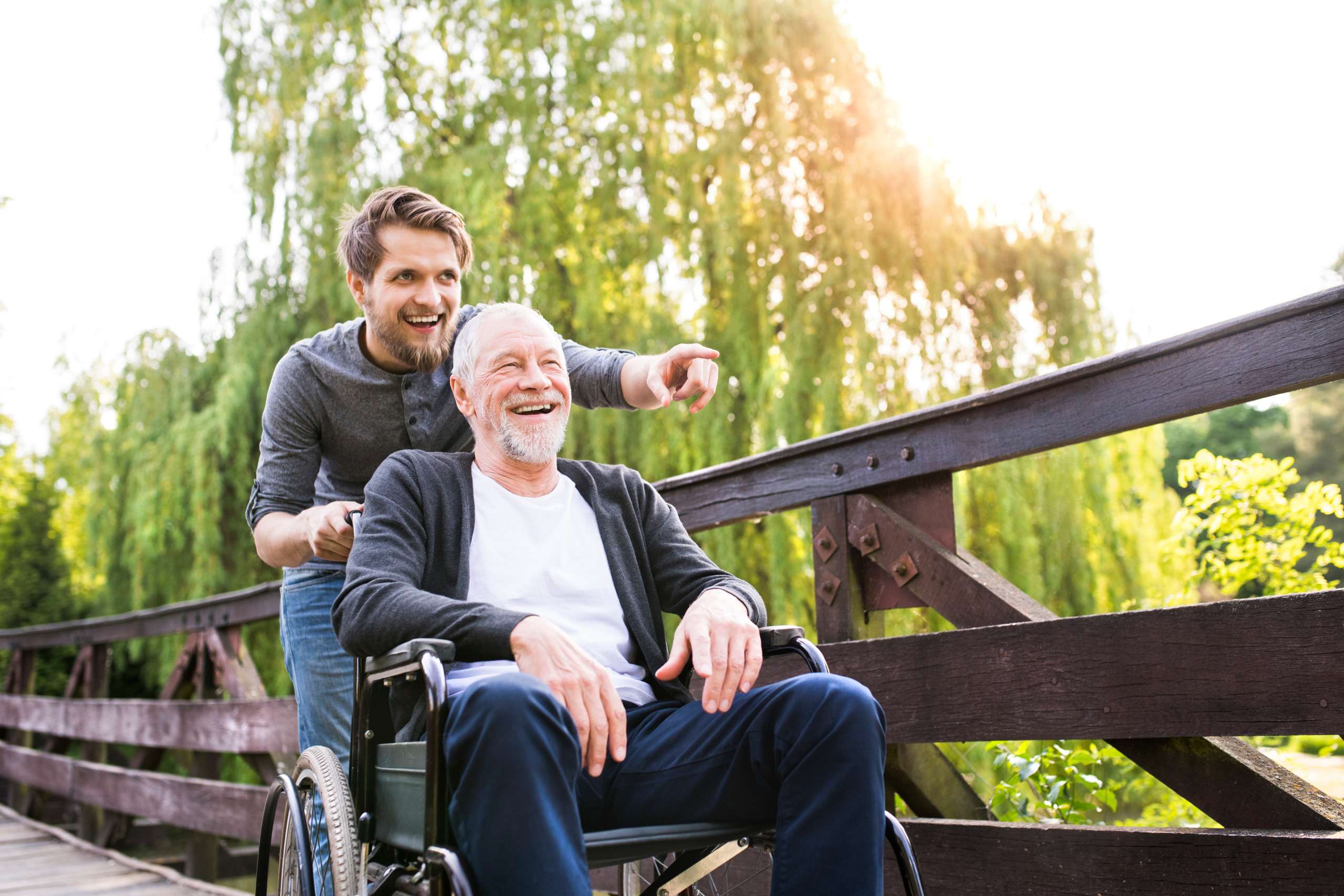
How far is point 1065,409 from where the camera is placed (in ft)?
5.89

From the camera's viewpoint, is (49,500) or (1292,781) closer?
(1292,781)

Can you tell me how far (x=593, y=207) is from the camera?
19.6 feet

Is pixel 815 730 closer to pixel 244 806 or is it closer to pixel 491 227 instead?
pixel 244 806

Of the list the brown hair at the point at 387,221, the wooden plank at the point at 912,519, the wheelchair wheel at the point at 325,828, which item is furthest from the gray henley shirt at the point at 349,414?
the wooden plank at the point at 912,519

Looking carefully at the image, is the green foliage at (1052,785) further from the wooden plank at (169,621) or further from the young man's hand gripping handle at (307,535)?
the wooden plank at (169,621)

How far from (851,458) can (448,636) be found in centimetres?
109

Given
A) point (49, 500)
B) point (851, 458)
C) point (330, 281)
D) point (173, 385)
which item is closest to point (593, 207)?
point (330, 281)

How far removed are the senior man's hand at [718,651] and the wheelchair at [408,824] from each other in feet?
0.19

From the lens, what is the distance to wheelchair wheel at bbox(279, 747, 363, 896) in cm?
142

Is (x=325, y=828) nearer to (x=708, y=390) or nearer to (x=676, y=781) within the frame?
(x=676, y=781)

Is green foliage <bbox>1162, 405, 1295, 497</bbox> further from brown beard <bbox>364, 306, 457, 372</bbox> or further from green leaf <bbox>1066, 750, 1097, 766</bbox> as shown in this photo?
brown beard <bbox>364, 306, 457, 372</bbox>

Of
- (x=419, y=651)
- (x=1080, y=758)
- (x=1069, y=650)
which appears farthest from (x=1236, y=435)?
(x=419, y=651)

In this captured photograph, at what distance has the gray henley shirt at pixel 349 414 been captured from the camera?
6.52ft

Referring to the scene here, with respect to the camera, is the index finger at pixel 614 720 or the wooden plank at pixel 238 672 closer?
the index finger at pixel 614 720
